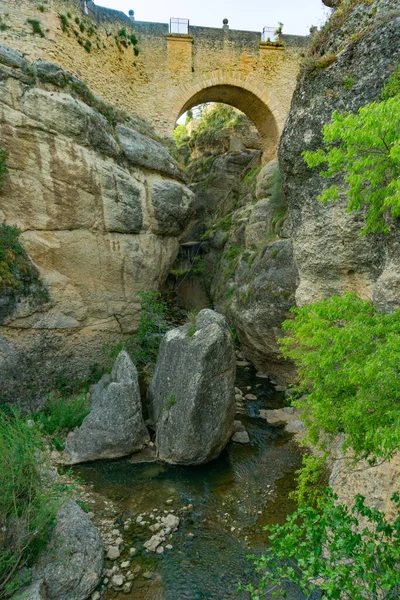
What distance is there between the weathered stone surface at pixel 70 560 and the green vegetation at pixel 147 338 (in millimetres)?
6582

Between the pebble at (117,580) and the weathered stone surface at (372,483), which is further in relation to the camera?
the pebble at (117,580)

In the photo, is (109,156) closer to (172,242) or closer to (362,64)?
(172,242)

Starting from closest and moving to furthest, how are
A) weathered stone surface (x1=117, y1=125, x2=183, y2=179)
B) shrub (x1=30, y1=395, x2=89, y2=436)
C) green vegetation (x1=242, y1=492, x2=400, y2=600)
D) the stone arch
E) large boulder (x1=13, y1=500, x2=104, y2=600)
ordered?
green vegetation (x1=242, y1=492, x2=400, y2=600) < large boulder (x1=13, y1=500, x2=104, y2=600) < shrub (x1=30, y1=395, x2=89, y2=436) < weathered stone surface (x1=117, y1=125, x2=183, y2=179) < the stone arch

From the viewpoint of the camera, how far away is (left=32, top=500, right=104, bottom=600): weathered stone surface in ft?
18.6

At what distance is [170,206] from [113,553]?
11.5 m

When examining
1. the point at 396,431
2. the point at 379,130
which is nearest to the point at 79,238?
the point at 379,130

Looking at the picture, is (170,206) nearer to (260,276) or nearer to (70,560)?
(260,276)

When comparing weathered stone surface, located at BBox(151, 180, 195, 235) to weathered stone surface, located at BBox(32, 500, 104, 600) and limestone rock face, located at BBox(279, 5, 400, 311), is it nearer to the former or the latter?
limestone rock face, located at BBox(279, 5, 400, 311)

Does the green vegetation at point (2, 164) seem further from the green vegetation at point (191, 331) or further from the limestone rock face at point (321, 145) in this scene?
the limestone rock face at point (321, 145)

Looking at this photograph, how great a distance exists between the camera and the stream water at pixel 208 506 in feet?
20.3

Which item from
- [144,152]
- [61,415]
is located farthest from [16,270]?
[144,152]

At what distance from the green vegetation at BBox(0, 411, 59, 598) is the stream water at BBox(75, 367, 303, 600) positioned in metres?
1.51

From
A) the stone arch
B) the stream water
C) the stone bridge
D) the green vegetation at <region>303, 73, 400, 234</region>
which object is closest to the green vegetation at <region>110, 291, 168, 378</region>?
the stream water

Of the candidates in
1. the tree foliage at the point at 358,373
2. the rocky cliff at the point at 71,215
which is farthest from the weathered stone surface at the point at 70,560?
the rocky cliff at the point at 71,215
